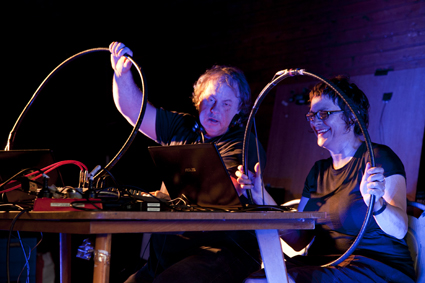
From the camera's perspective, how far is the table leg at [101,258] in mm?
1080

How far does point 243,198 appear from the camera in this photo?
1.94 metres

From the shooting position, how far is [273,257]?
1.29 metres

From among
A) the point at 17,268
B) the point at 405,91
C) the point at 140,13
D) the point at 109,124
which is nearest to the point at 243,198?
the point at 17,268

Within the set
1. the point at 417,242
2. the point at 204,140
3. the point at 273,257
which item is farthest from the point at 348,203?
the point at 204,140

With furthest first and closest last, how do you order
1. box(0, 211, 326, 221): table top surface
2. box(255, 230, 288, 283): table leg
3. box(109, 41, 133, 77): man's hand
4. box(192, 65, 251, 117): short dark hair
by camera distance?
box(192, 65, 251, 117): short dark hair, box(109, 41, 133, 77): man's hand, box(255, 230, 288, 283): table leg, box(0, 211, 326, 221): table top surface

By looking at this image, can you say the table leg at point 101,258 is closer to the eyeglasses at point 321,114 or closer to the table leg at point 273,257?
the table leg at point 273,257

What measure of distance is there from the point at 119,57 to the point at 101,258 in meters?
1.22

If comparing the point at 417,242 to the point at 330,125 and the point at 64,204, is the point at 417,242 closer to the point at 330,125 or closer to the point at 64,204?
the point at 330,125

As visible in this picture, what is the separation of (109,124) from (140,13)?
6.72ft

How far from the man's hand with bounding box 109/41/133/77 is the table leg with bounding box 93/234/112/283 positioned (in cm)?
107

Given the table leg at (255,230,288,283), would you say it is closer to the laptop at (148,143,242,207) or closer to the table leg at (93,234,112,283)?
Answer: the laptop at (148,143,242,207)

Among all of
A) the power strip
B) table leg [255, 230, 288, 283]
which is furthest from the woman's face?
the power strip

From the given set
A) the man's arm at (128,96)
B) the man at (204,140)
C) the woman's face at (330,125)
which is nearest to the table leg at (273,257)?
the man at (204,140)

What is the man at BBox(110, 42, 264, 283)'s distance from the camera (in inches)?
64.4
